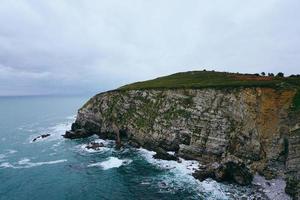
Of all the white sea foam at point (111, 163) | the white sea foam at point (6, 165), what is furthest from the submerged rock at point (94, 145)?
the white sea foam at point (6, 165)

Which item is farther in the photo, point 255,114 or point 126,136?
point 126,136

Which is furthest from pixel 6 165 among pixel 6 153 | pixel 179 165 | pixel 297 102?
pixel 297 102

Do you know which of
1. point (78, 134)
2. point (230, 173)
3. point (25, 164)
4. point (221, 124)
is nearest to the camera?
point (230, 173)

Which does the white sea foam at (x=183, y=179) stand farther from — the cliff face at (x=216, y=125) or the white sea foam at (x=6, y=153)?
the white sea foam at (x=6, y=153)

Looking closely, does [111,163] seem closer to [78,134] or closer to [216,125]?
[216,125]

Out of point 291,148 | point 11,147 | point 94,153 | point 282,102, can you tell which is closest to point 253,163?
point 291,148

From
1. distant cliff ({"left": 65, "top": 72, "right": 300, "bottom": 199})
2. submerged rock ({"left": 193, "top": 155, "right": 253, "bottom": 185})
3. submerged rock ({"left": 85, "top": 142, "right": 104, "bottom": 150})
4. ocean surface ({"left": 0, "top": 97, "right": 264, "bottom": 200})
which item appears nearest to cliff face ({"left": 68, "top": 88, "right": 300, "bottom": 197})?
distant cliff ({"left": 65, "top": 72, "right": 300, "bottom": 199})

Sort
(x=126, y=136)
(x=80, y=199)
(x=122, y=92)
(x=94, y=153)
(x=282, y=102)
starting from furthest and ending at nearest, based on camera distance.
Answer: (x=122, y=92)
(x=126, y=136)
(x=94, y=153)
(x=282, y=102)
(x=80, y=199)

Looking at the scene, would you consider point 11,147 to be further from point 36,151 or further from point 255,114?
point 255,114
